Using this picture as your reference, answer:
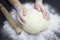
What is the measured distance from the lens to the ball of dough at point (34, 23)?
1053mm

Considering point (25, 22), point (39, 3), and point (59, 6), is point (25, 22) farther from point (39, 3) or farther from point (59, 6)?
point (59, 6)

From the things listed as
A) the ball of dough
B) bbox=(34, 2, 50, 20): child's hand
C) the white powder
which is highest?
bbox=(34, 2, 50, 20): child's hand

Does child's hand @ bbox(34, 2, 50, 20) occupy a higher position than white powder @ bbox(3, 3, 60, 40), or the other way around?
child's hand @ bbox(34, 2, 50, 20)

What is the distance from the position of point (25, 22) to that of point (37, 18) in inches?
2.9

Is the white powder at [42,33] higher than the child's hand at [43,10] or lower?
lower

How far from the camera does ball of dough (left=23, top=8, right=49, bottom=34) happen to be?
105 cm

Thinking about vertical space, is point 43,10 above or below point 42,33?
above

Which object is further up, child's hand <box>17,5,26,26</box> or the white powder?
child's hand <box>17,5,26,26</box>

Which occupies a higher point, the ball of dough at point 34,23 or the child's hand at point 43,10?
the child's hand at point 43,10

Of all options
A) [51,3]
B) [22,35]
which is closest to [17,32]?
[22,35]

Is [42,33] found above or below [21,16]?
below

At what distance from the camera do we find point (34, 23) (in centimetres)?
105

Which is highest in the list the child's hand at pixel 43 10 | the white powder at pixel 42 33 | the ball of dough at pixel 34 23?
the child's hand at pixel 43 10

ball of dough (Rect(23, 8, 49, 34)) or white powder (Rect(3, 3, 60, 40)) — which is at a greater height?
ball of dough (Rect(23, 8, 49, 34))
